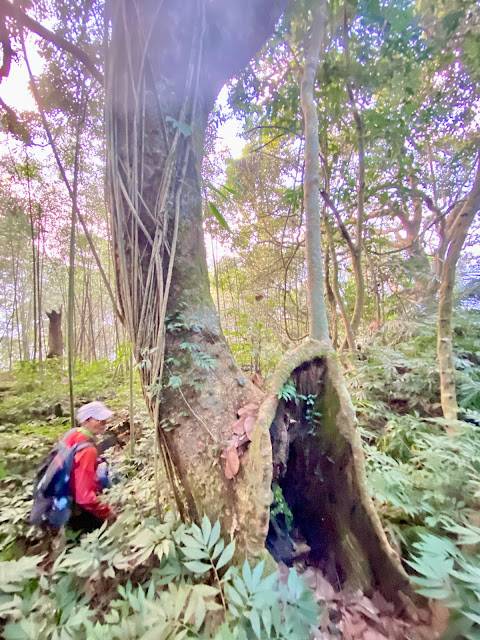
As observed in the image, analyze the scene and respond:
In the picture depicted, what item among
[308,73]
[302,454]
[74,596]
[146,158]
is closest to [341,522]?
[302,454]

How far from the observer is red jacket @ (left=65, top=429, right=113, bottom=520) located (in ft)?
5.98

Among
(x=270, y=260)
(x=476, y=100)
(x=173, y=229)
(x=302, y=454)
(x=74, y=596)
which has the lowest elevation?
(x=74, y=596)

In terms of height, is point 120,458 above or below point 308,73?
below

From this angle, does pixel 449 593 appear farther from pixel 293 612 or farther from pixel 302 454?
pixel 302 454

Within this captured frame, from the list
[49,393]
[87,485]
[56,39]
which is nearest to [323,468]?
[87,485]

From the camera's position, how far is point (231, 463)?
134cm

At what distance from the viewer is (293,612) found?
0.94 metres

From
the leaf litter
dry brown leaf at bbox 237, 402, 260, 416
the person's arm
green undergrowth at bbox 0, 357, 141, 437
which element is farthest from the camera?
green undergrowth at bbox 0, 357, 141, 437

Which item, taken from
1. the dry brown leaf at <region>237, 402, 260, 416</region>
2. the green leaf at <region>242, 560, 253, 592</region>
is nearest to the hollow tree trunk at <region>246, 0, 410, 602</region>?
the dry brown leaf at <region>237, 402, 260, 416</region>

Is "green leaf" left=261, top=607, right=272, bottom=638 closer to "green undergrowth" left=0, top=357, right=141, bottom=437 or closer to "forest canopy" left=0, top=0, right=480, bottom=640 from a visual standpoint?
"forest canopy" left=0, top=0, right=480, bottom=640

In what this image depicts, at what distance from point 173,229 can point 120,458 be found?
179cm

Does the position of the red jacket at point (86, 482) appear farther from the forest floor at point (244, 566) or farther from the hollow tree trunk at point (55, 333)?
the hollow tree trunk at point (55, 333)

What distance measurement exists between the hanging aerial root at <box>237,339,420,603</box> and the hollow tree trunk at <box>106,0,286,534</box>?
0.76ft

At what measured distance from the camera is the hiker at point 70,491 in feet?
5.88
